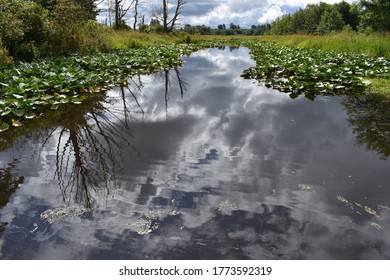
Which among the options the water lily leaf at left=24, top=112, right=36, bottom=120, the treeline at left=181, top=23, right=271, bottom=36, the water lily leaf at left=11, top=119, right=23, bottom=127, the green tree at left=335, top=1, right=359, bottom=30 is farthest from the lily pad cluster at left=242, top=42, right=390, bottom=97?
the treeline at left=181, top=23, right=271, bottom=36

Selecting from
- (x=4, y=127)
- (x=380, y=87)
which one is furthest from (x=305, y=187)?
(x=380, y=87)

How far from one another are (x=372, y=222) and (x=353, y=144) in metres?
2.40

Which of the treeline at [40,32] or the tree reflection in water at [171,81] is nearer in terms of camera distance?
the tree reflection in water at [171,81]

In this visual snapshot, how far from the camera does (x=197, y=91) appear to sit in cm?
1011

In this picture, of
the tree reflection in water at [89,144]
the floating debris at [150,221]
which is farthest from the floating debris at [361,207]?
the tree reflection in water at [89,144]

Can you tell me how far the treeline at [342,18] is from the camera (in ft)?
113

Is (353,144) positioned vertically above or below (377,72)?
below

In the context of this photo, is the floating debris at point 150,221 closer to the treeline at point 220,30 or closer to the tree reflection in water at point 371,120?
the tree reflection in water at point 371,120

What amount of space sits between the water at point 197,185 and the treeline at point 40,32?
237 inches

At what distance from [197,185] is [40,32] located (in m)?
12.2

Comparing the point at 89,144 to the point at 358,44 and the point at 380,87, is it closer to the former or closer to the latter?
the point at 380,87

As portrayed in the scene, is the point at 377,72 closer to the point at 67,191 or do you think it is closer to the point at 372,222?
the point at 372,222
